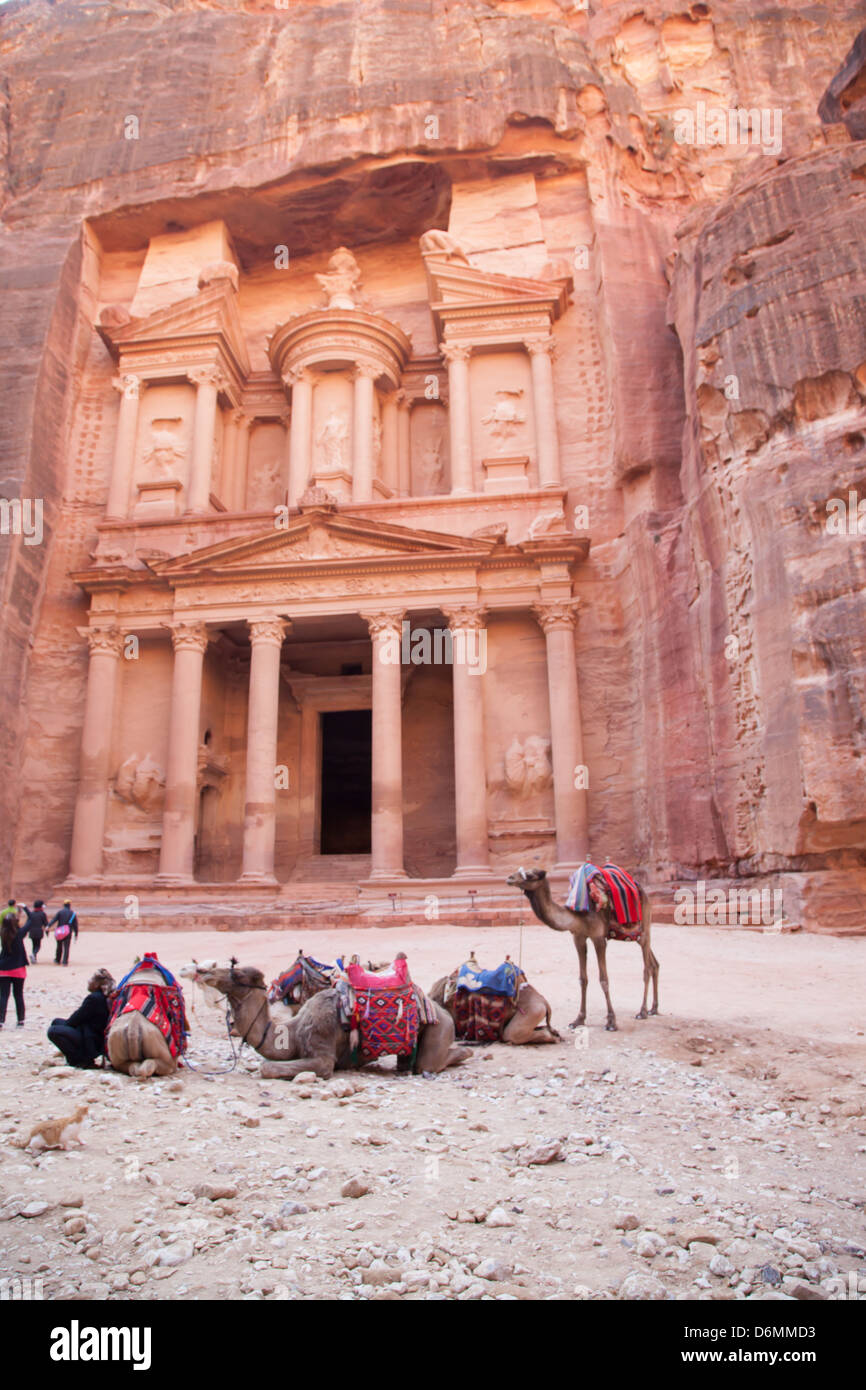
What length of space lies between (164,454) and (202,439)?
1371 millimetres

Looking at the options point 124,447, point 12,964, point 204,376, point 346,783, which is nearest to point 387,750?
point 346,783

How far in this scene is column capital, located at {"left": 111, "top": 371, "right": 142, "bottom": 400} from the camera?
2919 cm

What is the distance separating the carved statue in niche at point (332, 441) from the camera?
1128 inches

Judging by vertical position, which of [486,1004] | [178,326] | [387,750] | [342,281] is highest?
Result: [342,281]

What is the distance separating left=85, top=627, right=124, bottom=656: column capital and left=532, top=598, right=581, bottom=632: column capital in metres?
11.8

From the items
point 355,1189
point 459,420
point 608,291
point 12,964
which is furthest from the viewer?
point 459,420

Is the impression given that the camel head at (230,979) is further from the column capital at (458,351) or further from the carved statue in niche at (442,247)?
the carved statue in niche at (442,247)

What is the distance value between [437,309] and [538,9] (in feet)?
56.3

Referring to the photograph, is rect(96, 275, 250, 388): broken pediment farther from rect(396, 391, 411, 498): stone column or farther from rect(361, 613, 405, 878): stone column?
rect(361, 613, 405, 878): stone column

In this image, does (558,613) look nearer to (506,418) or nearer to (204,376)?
(506,418)

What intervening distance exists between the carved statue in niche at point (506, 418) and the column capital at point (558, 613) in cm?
597

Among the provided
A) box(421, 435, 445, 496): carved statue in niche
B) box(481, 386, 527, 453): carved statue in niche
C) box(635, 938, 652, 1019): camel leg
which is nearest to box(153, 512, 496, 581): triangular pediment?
box(481, 386, 527, 453): carved statue in niche

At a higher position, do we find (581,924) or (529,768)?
(529,768)

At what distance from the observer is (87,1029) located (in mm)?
7406
